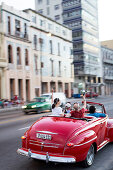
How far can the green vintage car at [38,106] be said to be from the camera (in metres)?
19.5

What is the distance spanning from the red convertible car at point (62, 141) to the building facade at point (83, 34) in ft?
188

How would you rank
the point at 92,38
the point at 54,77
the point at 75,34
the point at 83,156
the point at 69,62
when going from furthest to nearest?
the point at 92,38 → the point at 75,34 → the point at 69,62 → the point at 54,77 → the point at 83,156

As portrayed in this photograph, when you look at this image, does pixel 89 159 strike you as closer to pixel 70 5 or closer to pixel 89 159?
pixel 89 159

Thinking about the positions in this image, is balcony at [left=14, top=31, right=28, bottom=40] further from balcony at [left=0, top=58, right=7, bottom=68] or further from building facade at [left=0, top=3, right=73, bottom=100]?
balcony at [left=0, top=58, right=7, bottom=68]

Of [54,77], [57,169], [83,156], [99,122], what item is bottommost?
[57,169]

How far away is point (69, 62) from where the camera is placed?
2183 inches

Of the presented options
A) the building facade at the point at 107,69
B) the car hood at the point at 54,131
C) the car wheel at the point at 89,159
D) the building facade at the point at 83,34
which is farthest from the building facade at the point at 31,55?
the car wheel at the point at 89,159

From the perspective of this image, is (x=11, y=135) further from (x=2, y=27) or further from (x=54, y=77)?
(x=54, y=77)

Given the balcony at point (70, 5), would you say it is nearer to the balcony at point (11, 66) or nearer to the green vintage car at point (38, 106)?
the balcony at point (11, 66)

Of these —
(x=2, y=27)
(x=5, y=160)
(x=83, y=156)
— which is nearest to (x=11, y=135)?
(x=5, y=160)

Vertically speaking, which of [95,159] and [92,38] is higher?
[92,38]

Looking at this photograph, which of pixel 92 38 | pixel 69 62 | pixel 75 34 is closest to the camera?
pixel 69 62

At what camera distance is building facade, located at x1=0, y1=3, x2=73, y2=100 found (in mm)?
35406

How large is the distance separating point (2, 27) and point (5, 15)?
6.79ft
